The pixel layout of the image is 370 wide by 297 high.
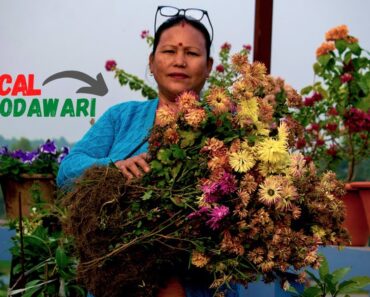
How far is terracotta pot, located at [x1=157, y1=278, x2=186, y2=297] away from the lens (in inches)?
82.7

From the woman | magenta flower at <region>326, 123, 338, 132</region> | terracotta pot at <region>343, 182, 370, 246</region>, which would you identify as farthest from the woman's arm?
magenta flower at <region>326, 123, 338, 132</region>

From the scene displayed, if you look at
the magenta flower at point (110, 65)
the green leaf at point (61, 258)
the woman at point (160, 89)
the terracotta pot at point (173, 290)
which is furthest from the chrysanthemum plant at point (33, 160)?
the terracotta pot at point (173, 290)

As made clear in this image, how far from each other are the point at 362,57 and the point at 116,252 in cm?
355

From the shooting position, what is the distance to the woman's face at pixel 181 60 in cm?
241

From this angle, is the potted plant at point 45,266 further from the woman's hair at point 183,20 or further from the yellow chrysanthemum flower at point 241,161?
the yellow chrysanthemum flower at point 241,161

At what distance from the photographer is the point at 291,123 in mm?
2176

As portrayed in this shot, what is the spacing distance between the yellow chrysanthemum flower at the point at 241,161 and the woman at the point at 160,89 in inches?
19.4

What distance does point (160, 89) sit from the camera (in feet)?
8.23

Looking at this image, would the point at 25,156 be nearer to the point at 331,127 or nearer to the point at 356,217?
the point at 331,127

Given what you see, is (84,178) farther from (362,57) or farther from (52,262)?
(362,57)

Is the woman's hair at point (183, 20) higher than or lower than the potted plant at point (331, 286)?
higher

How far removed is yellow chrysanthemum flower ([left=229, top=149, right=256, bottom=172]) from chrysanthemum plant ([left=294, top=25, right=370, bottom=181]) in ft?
9.61

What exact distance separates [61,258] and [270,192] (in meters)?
1.32

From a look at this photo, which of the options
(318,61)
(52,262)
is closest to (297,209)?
(52,262)
